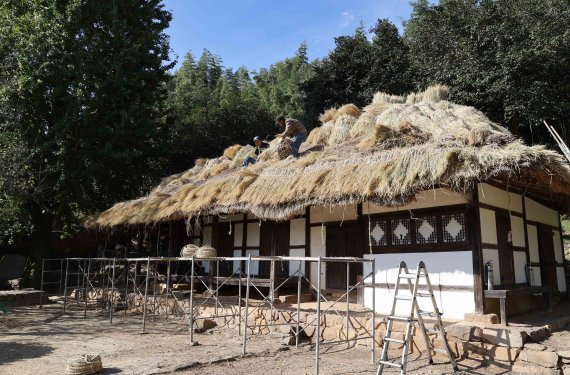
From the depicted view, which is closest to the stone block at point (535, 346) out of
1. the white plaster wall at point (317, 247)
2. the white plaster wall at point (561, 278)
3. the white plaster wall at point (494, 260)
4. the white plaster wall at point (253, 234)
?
the white plaster wall at point (494, 260)

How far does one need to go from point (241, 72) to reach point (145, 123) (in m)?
30.0

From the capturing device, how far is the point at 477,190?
7.38 m

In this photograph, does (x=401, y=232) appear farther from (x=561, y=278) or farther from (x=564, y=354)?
(x=561, y=278)

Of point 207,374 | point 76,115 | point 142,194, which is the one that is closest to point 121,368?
point 207,374

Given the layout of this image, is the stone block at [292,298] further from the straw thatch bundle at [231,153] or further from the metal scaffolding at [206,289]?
the straw thatch bundle at [231,153]

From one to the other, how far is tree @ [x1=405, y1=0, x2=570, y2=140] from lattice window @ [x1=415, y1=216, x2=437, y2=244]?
985 cm

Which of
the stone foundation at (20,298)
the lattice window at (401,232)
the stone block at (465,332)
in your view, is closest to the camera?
the stone block at (465,332)

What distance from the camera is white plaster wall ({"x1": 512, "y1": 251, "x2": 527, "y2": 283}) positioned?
8352 mm

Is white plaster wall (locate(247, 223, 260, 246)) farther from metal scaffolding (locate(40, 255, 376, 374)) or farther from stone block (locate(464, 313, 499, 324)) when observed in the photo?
stone block (locate(464, 313, 499, 324))

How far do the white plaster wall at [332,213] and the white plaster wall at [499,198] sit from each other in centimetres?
265

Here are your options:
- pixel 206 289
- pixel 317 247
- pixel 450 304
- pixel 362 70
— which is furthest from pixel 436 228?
pixel 362 70

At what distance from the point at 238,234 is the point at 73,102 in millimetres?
6244

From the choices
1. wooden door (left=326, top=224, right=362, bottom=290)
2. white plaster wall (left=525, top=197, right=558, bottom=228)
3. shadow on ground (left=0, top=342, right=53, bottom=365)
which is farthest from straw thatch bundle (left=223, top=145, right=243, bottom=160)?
white plaster wall (left=525, top=197, right=558, bottom=228)

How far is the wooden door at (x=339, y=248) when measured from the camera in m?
9.49
